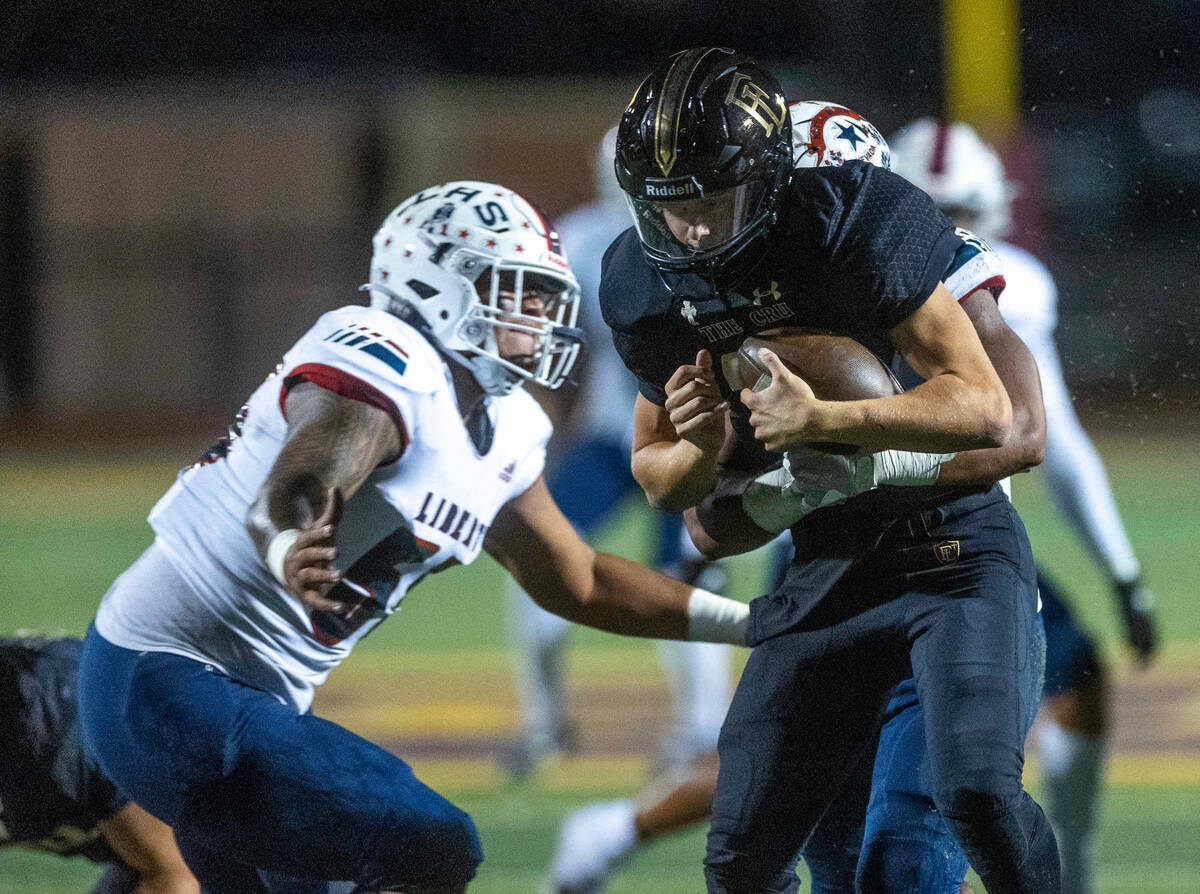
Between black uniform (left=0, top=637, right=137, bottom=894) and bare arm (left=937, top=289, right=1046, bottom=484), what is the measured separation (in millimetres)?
1526

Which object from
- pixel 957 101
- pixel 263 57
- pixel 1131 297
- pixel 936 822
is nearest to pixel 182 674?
pixel 936 822

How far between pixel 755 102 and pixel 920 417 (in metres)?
0.52

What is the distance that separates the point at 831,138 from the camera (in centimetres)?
248

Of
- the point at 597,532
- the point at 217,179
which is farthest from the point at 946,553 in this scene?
the point at 217,179

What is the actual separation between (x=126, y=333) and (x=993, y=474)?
41.5 feet

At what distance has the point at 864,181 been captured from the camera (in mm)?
2262

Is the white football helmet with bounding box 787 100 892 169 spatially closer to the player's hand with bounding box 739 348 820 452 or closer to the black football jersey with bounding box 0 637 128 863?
the player's hand with bounding box 739 348 820 452

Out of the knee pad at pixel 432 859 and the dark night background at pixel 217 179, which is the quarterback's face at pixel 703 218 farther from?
the dark night background at pixel 217 179

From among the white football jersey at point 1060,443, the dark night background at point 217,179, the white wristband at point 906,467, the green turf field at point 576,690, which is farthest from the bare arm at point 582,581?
the dark night background at point 217,179

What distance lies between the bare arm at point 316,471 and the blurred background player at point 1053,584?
1.70 meters

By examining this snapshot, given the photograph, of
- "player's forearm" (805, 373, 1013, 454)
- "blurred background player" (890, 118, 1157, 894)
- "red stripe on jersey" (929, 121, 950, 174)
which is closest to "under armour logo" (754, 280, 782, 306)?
"player's forearm" (805, 373, 1013, 454)

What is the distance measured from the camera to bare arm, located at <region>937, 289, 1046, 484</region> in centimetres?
233

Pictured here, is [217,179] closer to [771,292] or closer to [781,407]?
[771,292]

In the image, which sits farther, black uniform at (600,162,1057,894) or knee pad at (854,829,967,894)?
knee pad at (854,829,967,894)
